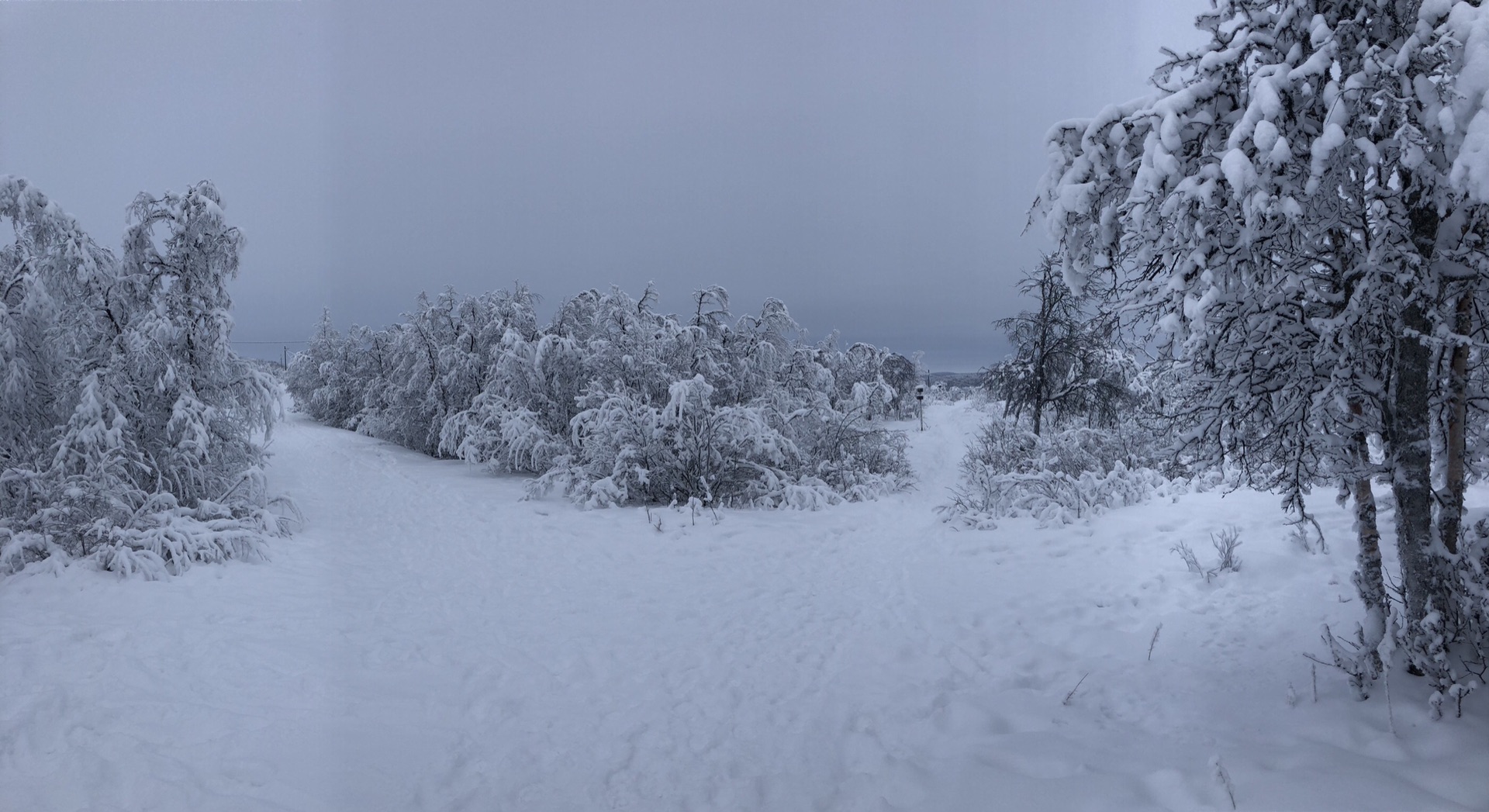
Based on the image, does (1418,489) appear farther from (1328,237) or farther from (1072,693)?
(1072,693)

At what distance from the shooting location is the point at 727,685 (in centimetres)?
511

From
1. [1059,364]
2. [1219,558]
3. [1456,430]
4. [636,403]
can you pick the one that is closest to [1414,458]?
[1456,430]

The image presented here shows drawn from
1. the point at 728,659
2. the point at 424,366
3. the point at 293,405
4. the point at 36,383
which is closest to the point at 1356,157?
the point at 728,659

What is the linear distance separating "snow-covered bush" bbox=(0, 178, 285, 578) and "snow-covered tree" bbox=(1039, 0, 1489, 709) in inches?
373

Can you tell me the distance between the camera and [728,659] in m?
5.62

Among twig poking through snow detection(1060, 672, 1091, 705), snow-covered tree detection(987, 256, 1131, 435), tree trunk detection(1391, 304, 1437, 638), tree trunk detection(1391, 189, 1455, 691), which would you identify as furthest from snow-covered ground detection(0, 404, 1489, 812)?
snow-covered tree detection(987, 256, 1131, 435)

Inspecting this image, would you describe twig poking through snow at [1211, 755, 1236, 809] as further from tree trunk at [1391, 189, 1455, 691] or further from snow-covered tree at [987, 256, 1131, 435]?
snow-covered tree at [987, 256, 1131, 435]

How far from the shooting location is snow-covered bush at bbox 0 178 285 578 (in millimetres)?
7180

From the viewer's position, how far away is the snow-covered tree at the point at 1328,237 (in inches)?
126

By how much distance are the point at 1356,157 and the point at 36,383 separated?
12.7m

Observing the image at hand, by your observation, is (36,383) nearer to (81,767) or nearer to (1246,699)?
(81,767)

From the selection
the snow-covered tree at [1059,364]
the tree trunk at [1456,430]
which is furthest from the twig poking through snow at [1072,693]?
the snow-covered tree at [1059,364]

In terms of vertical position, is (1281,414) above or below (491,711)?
above

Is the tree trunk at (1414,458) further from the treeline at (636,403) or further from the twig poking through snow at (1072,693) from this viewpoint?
the treeline at (636,403)
